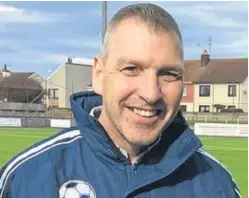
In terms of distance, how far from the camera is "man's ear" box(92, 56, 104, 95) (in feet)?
7.45

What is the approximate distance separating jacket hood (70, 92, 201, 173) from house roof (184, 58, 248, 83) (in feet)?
195

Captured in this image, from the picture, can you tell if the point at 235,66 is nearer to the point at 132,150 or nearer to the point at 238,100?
the point at 238,100

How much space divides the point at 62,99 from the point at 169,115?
6705 cm

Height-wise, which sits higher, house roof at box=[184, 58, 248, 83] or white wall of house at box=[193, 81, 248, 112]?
house roof at box=[184, 58, 248, 83]

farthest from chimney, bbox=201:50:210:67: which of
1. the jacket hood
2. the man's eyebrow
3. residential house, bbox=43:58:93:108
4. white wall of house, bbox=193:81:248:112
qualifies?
the man's eyebrow

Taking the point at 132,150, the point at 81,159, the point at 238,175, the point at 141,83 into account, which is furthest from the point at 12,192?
the point at 238,175

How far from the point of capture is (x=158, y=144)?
239 cm

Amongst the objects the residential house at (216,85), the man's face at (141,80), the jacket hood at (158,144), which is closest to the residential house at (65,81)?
the residential house at (216,85)

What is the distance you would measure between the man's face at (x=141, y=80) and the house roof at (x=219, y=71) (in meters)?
59.6

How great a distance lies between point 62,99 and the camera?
226ft

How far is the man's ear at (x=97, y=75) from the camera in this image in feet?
7.45

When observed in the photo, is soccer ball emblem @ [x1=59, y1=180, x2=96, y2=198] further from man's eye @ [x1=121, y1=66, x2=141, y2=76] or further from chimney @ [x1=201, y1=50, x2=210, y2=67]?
chimney @ [x1=201, y1=50, x2=210, y2=67]

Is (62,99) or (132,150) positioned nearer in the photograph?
(132,150)

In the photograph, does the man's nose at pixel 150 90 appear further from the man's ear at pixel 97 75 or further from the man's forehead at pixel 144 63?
the man's ear at pixel 97 75
